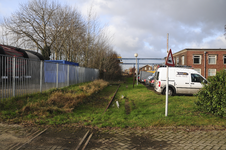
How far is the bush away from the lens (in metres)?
5.97

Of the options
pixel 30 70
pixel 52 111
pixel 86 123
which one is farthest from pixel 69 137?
pixel 30 70

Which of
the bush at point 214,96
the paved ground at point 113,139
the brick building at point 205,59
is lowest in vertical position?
the paved ground at point 113,139

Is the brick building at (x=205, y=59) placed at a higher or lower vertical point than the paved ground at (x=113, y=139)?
higher

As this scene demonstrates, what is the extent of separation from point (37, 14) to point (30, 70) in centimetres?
1945

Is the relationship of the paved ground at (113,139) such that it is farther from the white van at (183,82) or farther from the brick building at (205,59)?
the brick building at (205,59)

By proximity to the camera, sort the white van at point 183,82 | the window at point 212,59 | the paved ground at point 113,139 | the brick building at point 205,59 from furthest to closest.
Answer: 1. the window at point 212,59
2. the brick building at point 205,59
3. the white van at point 183,82
4. the paved ground at point 113,139

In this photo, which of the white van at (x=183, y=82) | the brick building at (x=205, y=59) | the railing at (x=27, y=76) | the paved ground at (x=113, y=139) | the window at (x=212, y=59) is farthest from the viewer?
the window at (x=212, y=59)

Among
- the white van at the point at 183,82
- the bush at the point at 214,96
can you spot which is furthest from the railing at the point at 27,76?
the bush at the point at 214,96

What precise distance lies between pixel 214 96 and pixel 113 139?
3.93 metres

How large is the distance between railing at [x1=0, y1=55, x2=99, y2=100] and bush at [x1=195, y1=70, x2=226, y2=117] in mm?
8038

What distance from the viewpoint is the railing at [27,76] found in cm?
768

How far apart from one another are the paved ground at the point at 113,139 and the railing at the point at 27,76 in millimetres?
2897

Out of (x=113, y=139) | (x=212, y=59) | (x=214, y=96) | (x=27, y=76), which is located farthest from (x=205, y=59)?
(x=113, y=139)

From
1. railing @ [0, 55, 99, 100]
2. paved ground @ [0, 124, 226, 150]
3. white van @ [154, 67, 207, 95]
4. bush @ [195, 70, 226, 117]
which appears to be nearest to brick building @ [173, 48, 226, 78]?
white van @ [154, 67, 207, 95]
